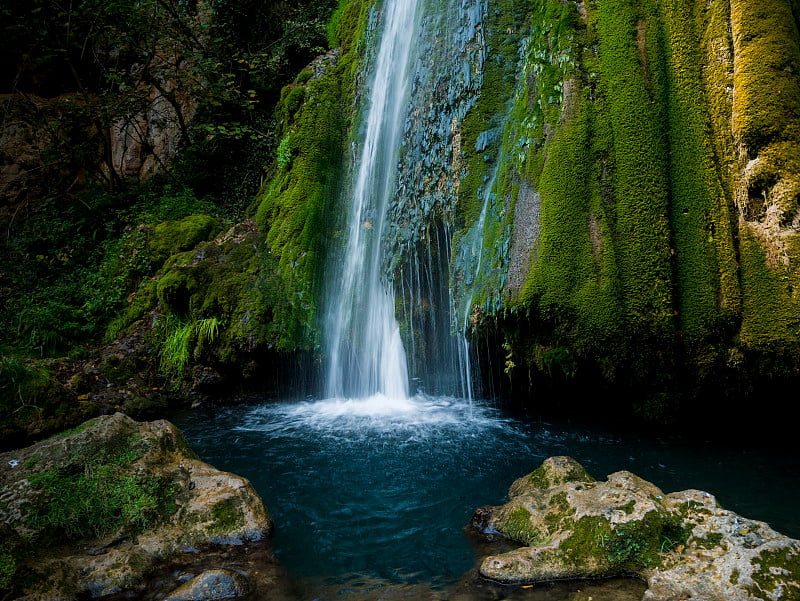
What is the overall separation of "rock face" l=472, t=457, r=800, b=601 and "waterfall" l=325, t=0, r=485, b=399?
12.2ft

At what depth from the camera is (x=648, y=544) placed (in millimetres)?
3053

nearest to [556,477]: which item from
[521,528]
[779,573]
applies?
[521,528]

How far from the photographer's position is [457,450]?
5805 mm

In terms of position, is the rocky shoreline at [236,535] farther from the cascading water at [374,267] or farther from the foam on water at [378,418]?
the cascading water at [374,267]

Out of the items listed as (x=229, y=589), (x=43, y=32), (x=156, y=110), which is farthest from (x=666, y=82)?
(x=156, y=110)

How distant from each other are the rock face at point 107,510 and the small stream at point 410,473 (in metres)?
0.56

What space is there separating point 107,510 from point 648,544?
11.8ft

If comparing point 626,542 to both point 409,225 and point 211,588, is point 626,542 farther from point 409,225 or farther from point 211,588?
point 409,225

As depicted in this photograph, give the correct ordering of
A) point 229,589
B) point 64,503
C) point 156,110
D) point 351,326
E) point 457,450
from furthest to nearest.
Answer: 1. point 156,110
2. point 351,326
3. point 457,450
4. point 64,503
5. point 229,589

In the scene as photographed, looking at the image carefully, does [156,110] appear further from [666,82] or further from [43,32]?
[666,82]

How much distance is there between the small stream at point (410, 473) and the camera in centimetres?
364

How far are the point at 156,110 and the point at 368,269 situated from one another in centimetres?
1116

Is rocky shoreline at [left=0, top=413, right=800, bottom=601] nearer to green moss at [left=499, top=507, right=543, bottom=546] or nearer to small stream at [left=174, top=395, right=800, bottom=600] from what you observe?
green moss at [left=499, top=507, right=543, bottom=546]

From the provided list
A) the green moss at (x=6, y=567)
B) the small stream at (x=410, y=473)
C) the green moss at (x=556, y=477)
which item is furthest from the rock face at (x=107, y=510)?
the green moss at (x=556, y=477)
